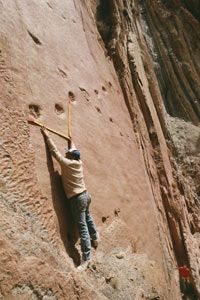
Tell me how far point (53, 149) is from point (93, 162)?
1.22 meters

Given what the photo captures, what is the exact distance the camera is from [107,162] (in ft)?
22.5

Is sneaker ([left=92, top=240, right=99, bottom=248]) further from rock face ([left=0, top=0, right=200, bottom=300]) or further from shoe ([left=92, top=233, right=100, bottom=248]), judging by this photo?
rock face ([left=0, top=0, right=200, bottom=300])

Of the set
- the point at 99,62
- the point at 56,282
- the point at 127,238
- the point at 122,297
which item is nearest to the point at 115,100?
the point at 99,62

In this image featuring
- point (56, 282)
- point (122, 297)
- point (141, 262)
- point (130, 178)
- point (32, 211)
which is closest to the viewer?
point (56, 282)

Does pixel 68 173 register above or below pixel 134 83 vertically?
below

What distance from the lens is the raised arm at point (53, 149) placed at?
5.29 metres

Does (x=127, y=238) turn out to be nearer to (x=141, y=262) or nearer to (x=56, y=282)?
(x=141, y=262)

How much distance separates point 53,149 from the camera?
532 cm

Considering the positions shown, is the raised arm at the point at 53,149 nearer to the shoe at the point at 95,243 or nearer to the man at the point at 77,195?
the man at the point at 77,195

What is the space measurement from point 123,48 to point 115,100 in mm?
1944

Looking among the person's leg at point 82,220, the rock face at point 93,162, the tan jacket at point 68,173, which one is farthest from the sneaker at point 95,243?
the tan jacket at point 68,173

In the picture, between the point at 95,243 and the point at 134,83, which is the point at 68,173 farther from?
the point at 134,83

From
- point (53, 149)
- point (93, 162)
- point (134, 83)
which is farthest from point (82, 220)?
point (134, 83)

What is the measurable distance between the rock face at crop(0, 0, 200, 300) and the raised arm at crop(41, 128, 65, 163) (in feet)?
0.28
